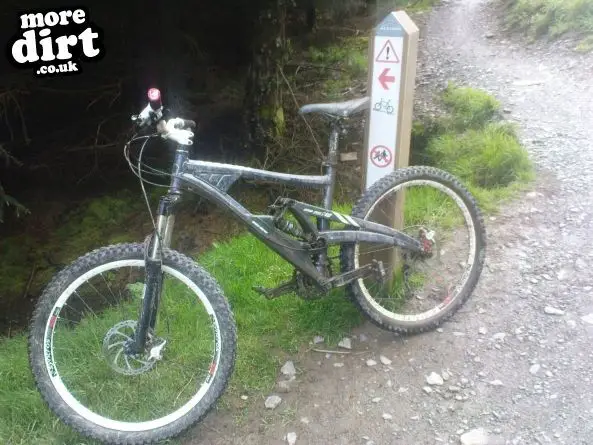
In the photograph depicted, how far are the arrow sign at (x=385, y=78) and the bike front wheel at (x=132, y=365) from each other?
59.1 inches

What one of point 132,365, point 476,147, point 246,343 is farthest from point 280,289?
point 476,147

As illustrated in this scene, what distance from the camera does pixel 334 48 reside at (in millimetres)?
10844

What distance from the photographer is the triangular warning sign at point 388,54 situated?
3328 millimetres

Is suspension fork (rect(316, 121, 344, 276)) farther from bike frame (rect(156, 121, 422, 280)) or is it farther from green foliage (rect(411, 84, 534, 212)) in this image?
green foliage (rect(411, 84, 534, 212))

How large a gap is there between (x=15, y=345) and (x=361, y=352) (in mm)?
2639

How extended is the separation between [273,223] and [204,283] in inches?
19.9

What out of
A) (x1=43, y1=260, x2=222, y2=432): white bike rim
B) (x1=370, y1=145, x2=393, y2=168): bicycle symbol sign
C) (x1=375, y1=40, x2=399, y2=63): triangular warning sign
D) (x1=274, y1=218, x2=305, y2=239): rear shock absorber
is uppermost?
(x1=375, y1=40, x2=399, y2=63): triangular warning sign

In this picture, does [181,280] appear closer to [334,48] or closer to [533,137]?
[533,137]

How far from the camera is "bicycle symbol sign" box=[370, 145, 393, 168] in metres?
3.55

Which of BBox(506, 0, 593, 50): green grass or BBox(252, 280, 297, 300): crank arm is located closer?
BBox(252, 280, 297, 300): crank arm

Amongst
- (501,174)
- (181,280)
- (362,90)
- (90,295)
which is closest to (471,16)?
(362,90)

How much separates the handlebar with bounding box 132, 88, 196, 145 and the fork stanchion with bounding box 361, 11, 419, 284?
3.79ft

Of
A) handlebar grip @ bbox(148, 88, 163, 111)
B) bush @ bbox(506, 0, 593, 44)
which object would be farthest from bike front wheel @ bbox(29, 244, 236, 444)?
bush @ bbox(506, 0, 593, 44)

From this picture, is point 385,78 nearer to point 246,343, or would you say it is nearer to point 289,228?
point 289,228
